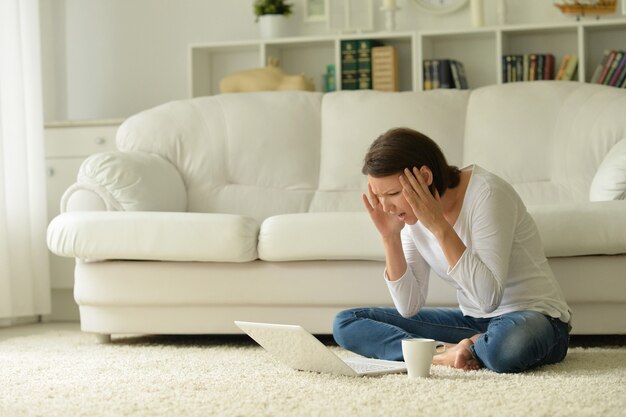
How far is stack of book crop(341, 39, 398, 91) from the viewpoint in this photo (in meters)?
4.62

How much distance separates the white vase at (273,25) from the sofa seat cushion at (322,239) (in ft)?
5.92

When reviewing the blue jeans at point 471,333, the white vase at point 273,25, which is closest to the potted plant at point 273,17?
the white vase at point 273,25

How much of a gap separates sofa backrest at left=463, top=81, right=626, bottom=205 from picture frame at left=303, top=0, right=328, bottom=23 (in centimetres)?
125

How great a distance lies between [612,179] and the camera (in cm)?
316

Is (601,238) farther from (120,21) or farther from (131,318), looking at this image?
(120,21)

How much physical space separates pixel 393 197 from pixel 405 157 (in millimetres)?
104

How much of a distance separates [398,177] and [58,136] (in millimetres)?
2518

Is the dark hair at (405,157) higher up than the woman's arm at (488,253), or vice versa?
the dark hair at (405,157)

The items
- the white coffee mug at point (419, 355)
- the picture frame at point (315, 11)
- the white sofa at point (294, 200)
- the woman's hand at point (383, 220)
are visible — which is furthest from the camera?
the picture frame at point (315, 11)

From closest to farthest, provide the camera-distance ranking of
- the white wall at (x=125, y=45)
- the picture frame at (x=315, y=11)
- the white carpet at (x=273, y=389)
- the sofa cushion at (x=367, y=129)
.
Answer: the white carpet at (x=273, y=389) → the sofa cushion at (x=367, y=129) → the picture frame at (x=315, y=11) → the white wall at (x=125, y=45)

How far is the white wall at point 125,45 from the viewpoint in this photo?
5008 mm

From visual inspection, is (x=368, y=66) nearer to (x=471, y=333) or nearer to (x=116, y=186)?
(x=116, y=186)

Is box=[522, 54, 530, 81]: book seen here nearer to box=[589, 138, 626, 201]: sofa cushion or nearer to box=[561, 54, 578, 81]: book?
box=[561, 54, 578, 81]: book

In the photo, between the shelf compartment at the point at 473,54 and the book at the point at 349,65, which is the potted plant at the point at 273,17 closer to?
the book at the point at 349,65
